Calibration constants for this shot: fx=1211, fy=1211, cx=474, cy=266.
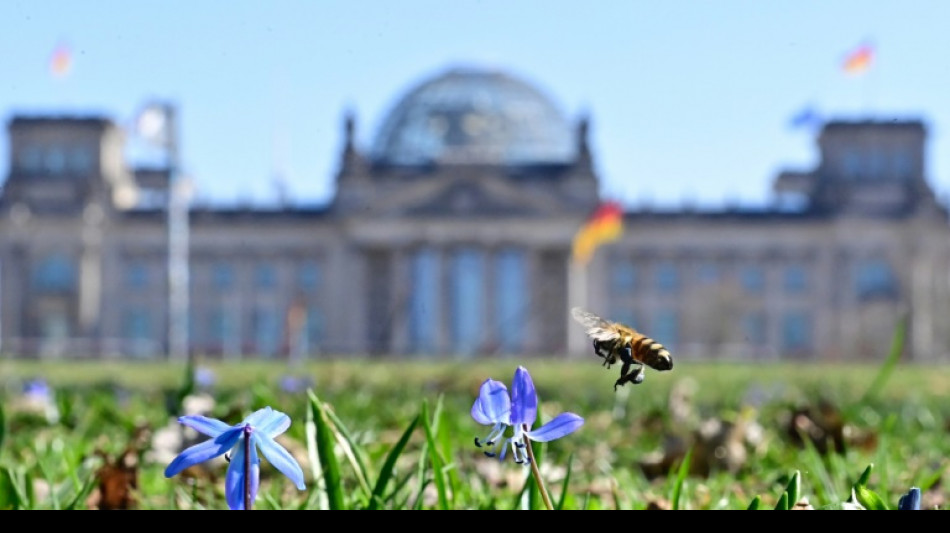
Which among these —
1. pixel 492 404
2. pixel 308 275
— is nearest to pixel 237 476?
pixel 492 404

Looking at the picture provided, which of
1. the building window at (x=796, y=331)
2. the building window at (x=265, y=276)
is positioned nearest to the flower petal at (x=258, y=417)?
the building window at (x=265, y=276)

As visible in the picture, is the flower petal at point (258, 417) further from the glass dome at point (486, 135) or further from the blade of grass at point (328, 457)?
the glass dome at point (486, 135)

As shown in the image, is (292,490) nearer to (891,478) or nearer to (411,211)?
(891,478)

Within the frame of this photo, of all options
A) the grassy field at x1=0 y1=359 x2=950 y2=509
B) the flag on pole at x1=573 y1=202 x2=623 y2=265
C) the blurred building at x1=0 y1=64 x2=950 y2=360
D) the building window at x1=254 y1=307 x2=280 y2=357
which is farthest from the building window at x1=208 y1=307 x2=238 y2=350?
the grassy field at x1=0 y1=359 x2=950 y2=509

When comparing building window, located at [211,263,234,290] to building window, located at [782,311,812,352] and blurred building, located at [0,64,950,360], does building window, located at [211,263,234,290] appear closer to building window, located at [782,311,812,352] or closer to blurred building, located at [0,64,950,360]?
blurred building, located at [0,64,950,360]

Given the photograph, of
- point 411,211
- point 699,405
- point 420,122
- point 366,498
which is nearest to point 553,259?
point 411,211

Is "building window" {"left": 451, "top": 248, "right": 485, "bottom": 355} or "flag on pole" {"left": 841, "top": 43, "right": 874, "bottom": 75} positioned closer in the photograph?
"flag on pole" {"left": 841, "top": 43, "right": 874, "bottom": 75}
